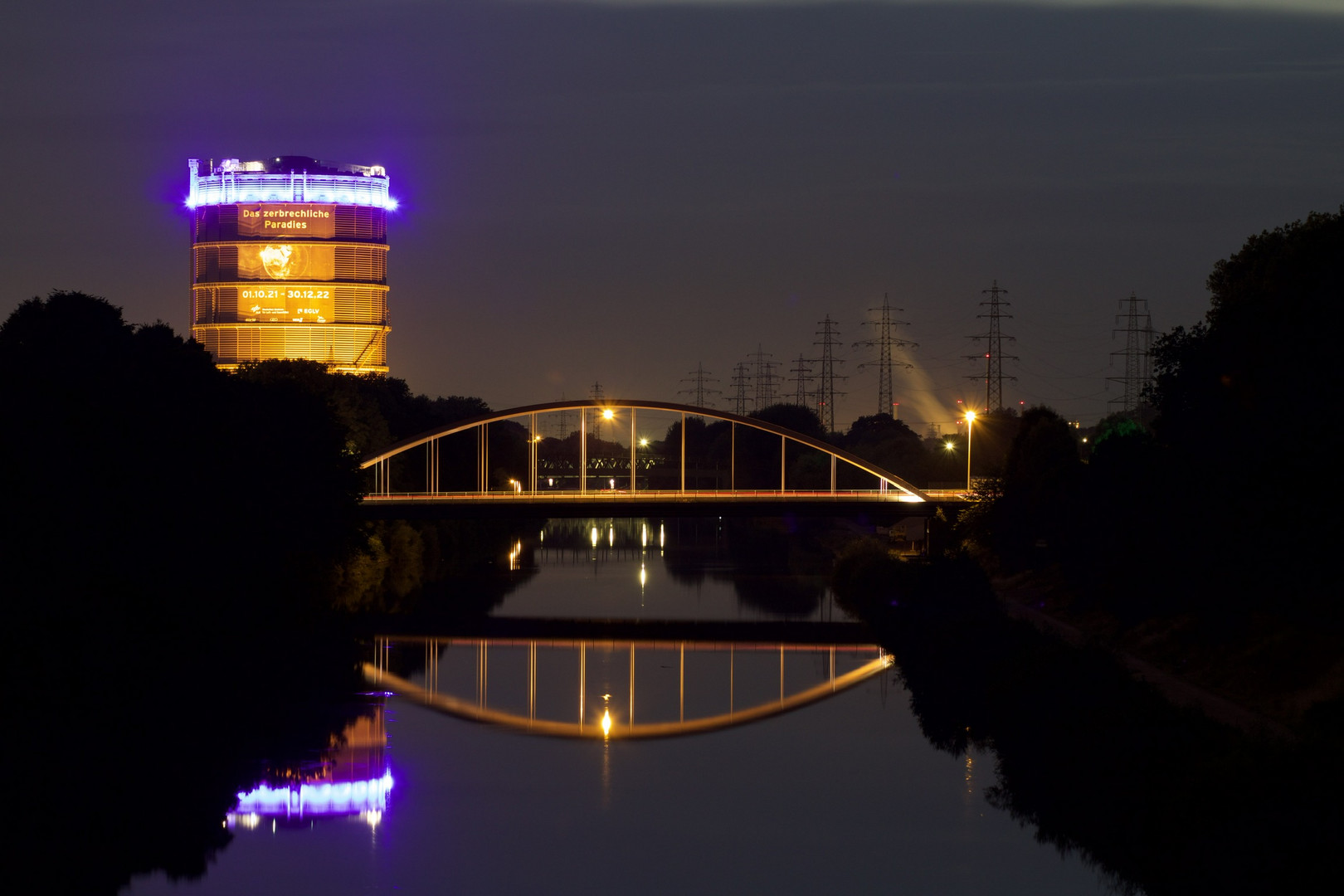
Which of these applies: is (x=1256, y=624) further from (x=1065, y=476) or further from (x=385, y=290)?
(x=385, y=290)

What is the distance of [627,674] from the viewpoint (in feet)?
148

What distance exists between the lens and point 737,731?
36.9m

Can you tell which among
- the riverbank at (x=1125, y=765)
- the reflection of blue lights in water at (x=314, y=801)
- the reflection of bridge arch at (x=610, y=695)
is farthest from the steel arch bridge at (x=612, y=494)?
the reflection of blue lights in water at (x=314, y=801)

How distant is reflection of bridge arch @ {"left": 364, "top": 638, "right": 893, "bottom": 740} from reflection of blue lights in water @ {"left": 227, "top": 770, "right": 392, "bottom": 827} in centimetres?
698

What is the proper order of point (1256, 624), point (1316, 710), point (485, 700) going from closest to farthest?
point (1316, 710), point (1256, 624), point (485, 700)

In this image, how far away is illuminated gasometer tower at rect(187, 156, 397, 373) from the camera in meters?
128

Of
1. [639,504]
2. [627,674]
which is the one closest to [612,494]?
[639,504]

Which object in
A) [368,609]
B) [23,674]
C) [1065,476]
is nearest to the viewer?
[23,674]

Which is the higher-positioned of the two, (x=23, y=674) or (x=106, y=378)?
(x=106, y=378)

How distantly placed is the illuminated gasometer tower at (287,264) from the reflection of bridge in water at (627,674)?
3010 inches

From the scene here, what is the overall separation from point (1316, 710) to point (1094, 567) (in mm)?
17419

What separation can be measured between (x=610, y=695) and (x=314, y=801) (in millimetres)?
13467

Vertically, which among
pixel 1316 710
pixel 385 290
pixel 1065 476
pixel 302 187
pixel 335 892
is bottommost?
pixel 335 892

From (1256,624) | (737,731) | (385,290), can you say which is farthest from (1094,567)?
(385,290)
